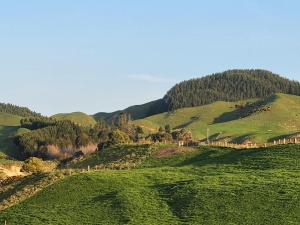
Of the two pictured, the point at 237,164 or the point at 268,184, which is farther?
the point at 237,164

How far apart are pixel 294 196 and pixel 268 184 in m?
4.34

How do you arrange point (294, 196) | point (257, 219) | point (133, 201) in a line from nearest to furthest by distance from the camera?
point (257, 219) < point (294, 196) < point (133, 201)

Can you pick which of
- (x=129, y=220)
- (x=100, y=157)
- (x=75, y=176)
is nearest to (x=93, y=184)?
(x=75, y=176)

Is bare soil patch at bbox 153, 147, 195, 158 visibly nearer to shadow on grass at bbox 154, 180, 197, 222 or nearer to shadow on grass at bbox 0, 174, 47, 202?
shadow on grass at bbox 0, 174, 47, 202

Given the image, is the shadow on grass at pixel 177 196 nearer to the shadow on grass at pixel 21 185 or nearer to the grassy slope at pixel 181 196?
the grassy slope at pixel 181 196

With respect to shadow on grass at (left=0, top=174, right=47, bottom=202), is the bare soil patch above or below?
above

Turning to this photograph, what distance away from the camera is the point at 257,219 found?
4169cm

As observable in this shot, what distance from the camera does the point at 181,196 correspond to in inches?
1917

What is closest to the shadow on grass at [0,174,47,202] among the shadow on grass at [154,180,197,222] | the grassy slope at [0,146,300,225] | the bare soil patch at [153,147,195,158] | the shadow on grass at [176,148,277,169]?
the grassy slope at [0,146,300,225]

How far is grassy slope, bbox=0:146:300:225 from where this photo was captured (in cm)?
4369

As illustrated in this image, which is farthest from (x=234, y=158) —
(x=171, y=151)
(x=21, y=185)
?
(x=21, y=185)

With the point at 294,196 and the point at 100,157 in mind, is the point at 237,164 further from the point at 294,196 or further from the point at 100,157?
the point at 100,157

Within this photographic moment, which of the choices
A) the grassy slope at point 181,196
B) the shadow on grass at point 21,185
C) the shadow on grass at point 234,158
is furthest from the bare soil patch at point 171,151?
the shadow on grass at point 21,185

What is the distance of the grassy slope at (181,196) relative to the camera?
143 feet
